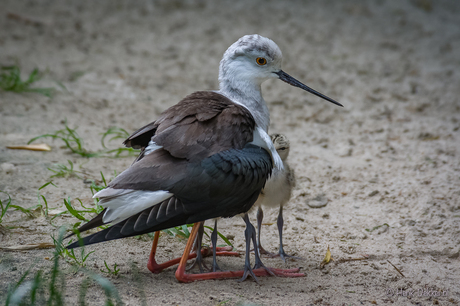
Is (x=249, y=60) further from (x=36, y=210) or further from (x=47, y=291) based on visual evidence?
(x=47, y=291)

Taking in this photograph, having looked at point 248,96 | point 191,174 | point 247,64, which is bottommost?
point 191,174

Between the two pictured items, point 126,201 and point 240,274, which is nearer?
point 126,201

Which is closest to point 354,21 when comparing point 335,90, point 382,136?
point 335,90

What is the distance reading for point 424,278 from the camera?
10.4ft

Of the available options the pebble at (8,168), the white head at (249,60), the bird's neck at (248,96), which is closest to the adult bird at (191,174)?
the bird's neck at (248,96)

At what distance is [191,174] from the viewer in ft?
9.12

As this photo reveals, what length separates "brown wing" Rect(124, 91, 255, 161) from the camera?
289cm

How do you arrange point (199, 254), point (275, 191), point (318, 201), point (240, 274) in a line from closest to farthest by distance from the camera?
point (240, 274), point (199, 254), point (275, 191), point (318, 201)

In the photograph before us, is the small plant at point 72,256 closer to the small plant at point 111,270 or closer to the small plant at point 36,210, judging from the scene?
the small plant at point 111,270

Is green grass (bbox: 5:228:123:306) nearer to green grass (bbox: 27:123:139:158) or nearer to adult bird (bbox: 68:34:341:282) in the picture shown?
adult bird (bbox: 68:34:341:282)

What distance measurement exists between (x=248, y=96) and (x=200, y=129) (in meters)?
0.72

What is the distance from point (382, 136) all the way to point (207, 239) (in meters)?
2.56

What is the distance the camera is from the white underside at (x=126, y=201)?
2.72m

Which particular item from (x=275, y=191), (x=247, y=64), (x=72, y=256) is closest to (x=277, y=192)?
(x=275, y=191)
